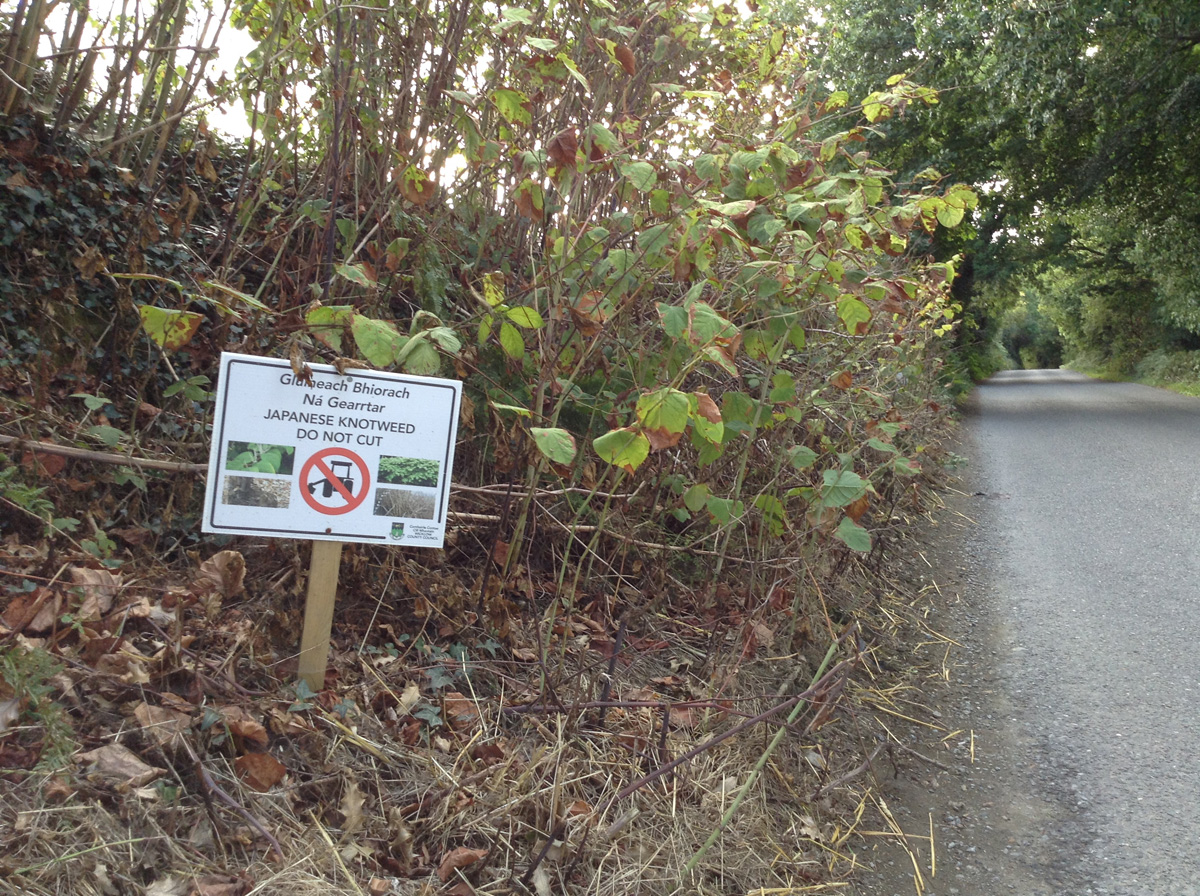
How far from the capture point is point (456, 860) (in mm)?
2125

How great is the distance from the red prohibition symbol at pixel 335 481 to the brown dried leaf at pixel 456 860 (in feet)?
3.01

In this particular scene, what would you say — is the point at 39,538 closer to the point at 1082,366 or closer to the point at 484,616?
the point at 484,616

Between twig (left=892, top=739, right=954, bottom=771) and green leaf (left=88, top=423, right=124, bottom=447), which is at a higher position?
green leaf (left=88, top=423, right=124, bottom=447)

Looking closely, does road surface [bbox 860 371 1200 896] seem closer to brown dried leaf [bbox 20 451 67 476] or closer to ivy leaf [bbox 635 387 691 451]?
ivy leaf [bbox 635 387 691 451]

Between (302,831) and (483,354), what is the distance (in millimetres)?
1678

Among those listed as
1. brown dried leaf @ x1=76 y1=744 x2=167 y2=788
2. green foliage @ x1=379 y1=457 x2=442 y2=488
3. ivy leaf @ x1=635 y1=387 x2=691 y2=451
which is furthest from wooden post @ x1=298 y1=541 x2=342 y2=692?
ivy leaf @ x1=635 y1=387 x2=691 y2=451

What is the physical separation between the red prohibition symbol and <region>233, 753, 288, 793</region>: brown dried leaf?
0.63 meters

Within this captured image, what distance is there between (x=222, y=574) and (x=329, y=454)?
2.10 feet

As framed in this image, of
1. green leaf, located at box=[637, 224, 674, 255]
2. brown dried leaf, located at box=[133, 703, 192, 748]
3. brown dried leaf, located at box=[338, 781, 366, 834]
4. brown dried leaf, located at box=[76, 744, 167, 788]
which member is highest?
green leaf, located at box=[637, 224, 674, 255]

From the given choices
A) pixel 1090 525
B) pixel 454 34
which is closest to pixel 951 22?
pixel 1090 525

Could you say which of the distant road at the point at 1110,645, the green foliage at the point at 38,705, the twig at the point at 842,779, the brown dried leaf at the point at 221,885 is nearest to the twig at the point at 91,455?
the green foliage at the point at 38,705

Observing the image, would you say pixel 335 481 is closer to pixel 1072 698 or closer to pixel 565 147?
pixel 565 147

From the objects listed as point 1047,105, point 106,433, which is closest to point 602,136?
point 106,433

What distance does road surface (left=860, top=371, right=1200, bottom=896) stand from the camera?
264 cm
